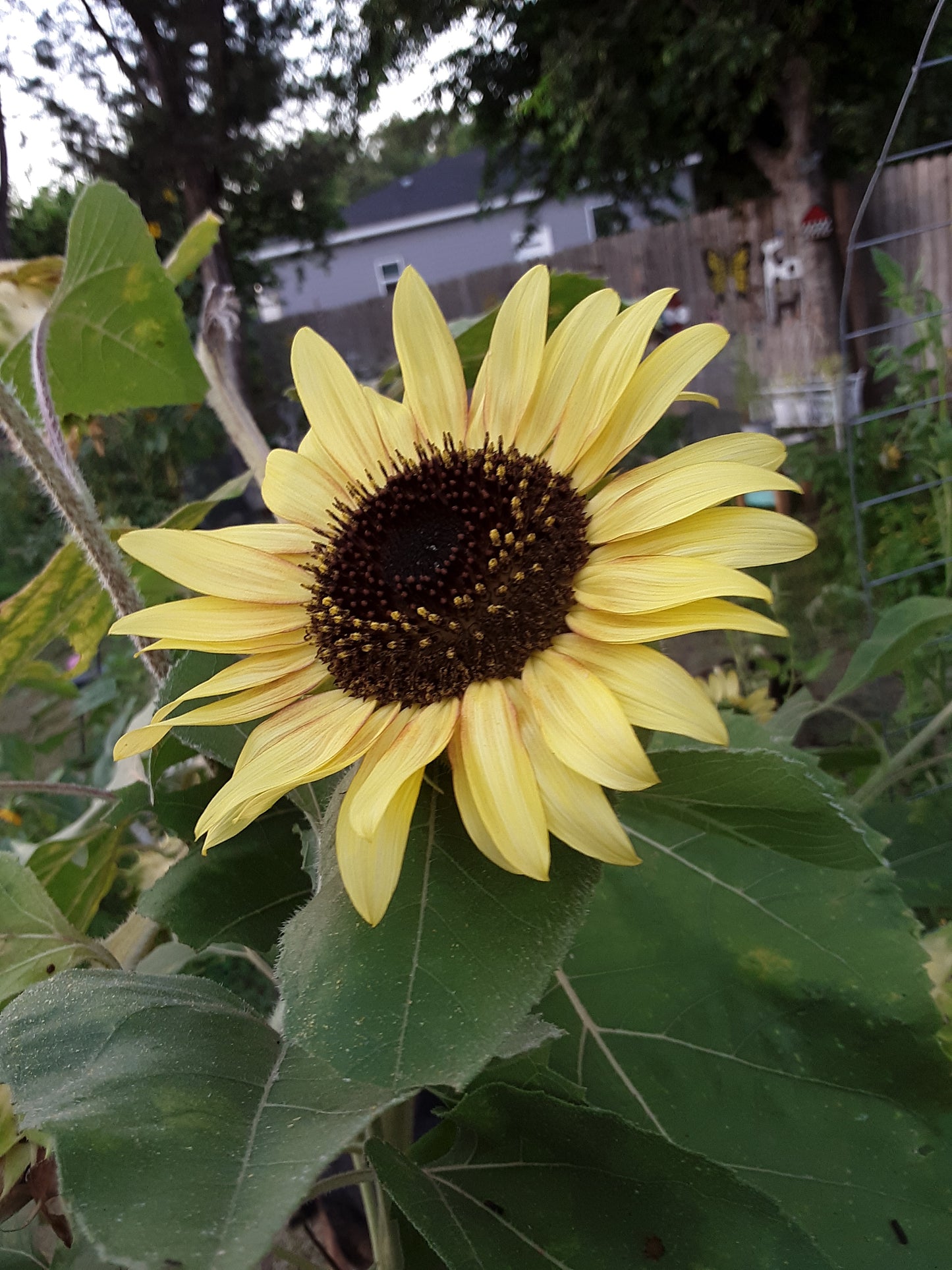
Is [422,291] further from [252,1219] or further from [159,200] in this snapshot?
[159,200]

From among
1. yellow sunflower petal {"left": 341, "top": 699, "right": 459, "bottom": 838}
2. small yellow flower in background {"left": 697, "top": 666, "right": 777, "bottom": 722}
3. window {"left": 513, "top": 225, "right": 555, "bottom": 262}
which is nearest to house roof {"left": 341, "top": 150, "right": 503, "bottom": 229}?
window {"left": 513, "top": 225, "right": 555, "bottom": 262}

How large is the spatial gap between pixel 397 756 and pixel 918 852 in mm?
418

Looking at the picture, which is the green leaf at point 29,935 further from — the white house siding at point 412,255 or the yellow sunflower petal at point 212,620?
the white house siding at point 412,255

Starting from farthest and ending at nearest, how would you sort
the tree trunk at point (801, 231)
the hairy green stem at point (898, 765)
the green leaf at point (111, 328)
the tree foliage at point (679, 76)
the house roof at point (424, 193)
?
the house roof at point (424, 193) < the tree trunk at point (801, 231) < the tree foliage at point (679, 76) < the hairy green stem at point (898, 765) < the green leaf at point (111, 328)

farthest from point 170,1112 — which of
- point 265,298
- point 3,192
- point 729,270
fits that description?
point 265,298

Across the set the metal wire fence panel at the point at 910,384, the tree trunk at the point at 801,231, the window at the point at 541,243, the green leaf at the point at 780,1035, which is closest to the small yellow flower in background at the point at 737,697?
the metal wire fence panel at the point at 910,384

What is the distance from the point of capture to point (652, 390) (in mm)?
296

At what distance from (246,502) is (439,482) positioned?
8.54ft

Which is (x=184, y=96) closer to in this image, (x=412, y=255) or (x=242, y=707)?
(x=242, y=707)

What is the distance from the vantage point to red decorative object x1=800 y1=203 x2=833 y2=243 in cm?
239

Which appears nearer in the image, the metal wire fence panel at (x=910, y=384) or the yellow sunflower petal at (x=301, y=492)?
the yellow sunflower petal at (x=301, y=492)

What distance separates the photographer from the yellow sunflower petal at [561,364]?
0.31 metres

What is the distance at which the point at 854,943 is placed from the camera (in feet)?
1.13

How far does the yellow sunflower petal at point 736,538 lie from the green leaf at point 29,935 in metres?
0.27
